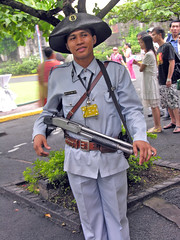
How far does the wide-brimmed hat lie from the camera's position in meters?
2.80

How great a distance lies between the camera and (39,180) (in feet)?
15.4

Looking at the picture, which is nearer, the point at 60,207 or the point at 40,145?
the point at 40,145

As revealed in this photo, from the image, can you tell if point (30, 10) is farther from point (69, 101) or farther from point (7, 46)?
point (7, 46)

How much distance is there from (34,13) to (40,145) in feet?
6.96

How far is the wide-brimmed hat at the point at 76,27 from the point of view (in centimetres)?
280

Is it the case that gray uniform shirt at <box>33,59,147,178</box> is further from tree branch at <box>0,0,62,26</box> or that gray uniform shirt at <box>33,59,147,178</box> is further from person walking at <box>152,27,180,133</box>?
person walking at <box>152,27,180,133</box>

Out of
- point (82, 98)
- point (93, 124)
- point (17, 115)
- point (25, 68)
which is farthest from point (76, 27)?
point (25, 68)

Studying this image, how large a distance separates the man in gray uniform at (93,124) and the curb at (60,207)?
3.24 ft

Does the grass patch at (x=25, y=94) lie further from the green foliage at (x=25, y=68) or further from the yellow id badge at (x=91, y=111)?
the green foliage at (x=25, y=68)

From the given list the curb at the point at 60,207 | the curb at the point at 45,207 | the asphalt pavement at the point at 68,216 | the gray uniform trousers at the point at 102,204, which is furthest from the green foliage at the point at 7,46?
the gray uniform trousers at the point at 102,204

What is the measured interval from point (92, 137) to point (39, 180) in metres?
2.19

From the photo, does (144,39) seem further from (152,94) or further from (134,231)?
(134,231)

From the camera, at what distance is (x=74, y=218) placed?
396 centimetres

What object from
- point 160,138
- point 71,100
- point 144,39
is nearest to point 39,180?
point 71,100
